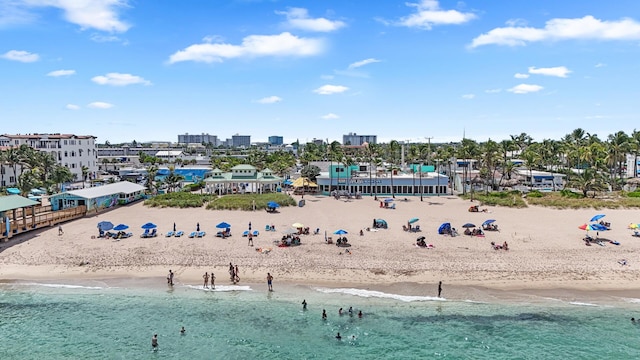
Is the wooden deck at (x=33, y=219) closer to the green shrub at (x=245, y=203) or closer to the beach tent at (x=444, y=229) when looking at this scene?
the green shrub at (x=245, y=203)

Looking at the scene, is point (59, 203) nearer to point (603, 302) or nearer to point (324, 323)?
point (324, 323)

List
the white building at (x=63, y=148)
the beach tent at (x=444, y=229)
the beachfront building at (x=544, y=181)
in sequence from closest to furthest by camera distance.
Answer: the beach tent at (x=444, y=229)
the beachfront building at (x=544, y=181)
the white building at (x=63, y=148)

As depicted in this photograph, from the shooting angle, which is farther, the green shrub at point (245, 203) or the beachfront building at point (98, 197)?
the green shrub at point (245, 203)

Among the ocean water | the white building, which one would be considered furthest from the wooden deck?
the white building

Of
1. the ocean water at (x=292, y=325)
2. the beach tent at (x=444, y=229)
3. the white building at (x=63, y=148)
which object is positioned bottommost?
the ocean water at (x=292, y=325)

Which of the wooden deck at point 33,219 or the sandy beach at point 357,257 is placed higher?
the wooden deck at point 33,219

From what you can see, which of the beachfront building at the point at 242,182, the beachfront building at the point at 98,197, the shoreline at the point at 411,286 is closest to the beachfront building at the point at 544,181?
the beachfront building at the point at 242,182

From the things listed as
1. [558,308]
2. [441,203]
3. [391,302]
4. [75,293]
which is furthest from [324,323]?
[441,203]

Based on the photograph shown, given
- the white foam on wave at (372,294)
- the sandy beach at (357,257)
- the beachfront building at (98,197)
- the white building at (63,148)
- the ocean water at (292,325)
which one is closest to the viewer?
the ocean water at (292,325)
